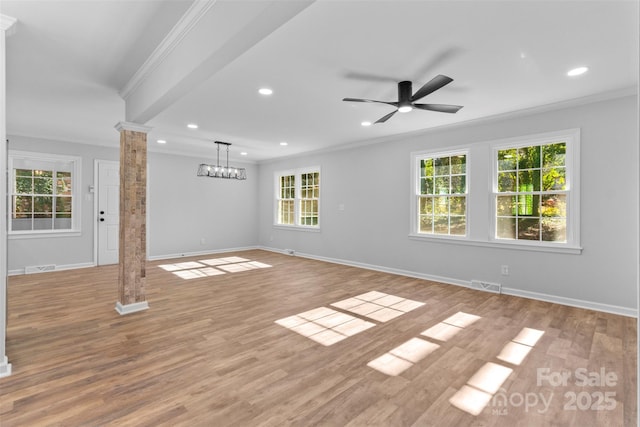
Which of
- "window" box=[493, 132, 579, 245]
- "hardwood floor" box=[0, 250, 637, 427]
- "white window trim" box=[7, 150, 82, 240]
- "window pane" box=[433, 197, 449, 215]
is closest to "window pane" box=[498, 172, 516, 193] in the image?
"window" box=[493, 132, 579, 245]

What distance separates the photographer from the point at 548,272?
4141 mm

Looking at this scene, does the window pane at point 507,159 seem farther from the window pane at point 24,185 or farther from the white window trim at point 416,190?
the window pane at point 24,185

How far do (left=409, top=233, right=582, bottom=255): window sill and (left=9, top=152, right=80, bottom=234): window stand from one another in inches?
270

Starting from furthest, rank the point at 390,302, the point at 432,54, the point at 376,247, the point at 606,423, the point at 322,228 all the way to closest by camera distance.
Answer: the point at 322,228, the point at 376,247, the point at 390,302, the point at 432,54, the point at 606,423

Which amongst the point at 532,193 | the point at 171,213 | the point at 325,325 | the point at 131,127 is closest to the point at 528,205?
the point at 532,193

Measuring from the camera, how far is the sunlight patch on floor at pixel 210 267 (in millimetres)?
5785

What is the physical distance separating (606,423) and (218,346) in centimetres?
283

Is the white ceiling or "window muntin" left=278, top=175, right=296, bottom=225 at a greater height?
the white ceiling

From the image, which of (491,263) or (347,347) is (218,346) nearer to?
(347,347)

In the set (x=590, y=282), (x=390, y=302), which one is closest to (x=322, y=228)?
(x=390, y=302)

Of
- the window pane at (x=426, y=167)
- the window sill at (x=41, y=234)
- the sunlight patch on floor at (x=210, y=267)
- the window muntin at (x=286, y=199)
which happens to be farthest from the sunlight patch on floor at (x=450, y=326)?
the window sill at (x=41, y=234)

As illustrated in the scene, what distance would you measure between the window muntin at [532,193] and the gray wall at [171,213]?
21.3 feet

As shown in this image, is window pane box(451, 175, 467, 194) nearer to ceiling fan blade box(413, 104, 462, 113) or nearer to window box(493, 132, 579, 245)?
window box(493, 132, 579, 245)

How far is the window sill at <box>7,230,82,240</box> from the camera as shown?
18.5ft
